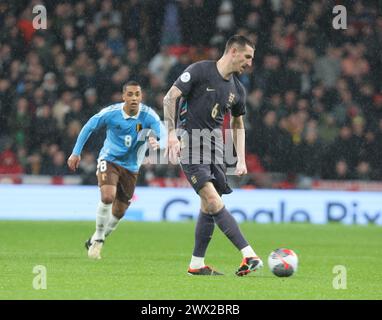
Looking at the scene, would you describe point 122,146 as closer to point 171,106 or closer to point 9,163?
point 171,106

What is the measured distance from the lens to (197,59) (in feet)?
63.9

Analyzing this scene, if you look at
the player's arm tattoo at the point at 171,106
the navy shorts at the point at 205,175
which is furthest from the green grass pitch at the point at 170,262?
the player's arm tattoo at the point at 171,106

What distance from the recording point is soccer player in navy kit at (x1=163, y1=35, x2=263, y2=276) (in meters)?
8.98

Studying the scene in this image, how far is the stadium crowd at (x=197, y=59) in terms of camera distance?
59.1ft

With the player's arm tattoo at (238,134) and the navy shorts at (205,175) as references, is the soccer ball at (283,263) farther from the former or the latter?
the player's arm tattoo at (238,134)

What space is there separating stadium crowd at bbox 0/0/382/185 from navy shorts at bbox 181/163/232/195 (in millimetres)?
8441

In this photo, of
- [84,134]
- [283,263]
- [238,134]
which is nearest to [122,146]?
[84,134]

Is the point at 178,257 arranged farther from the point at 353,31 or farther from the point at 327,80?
the point at 353,31

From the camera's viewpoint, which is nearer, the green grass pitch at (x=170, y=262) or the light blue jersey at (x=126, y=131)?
the green grass pitch at (x=170, y=262)

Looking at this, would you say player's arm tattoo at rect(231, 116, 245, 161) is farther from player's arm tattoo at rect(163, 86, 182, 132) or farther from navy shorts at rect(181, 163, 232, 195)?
player's arm tattoo at rect(163, 86, 182, 132)

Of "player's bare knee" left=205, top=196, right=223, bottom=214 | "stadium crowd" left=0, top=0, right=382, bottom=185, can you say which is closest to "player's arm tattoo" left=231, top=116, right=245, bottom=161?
"player's bare knee" left=205, top=196, right=223, bottom=214

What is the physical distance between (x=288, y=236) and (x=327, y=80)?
5173mm

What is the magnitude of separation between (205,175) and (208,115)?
56 cm

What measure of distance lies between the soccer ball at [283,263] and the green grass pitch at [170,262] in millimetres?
88
